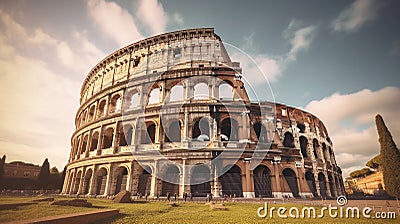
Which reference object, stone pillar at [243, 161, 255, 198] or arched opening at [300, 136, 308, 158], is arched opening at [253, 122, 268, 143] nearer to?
stone pillar at [243, 161, 255, 198]

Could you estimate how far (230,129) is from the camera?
2009 cm

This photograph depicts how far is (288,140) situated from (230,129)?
6703 mm

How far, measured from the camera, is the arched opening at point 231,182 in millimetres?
16234

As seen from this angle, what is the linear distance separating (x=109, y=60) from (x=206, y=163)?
60.0 ft

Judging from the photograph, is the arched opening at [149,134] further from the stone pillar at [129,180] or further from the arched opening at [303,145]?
the arched opening at [303,145]

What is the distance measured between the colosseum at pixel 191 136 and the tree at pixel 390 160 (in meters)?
4.96

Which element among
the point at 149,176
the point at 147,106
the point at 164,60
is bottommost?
the point at 149,176

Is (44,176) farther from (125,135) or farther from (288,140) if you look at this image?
(288,140)

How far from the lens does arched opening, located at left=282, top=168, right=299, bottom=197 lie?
1864 cm

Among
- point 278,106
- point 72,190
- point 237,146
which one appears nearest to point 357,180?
point 278,106

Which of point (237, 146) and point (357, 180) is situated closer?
point (237, 146)

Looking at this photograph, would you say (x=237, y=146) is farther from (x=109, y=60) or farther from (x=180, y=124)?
(x=109, y=60)

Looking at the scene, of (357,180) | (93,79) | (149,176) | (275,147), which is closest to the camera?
(149,176)

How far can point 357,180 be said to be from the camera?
145 ft
